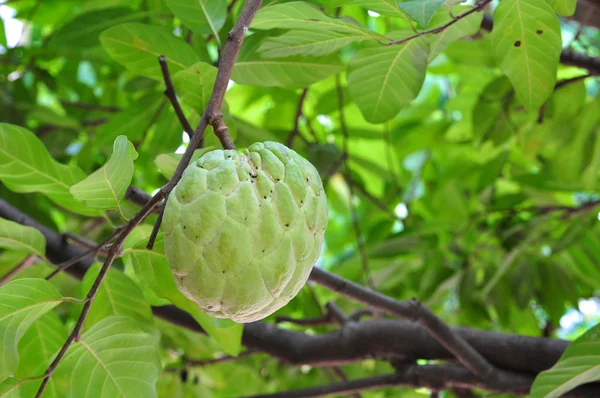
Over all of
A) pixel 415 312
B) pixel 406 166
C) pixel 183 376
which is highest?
pixel 415 312

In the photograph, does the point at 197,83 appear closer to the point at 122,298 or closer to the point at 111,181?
the point at 111,181

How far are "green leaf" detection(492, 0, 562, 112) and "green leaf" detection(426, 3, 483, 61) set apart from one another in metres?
0.06

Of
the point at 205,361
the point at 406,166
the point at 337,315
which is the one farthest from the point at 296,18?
the point at 406,166

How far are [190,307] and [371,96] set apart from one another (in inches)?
22.7

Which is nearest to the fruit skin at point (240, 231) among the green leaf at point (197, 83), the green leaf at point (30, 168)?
the green leaf at point (197, 83)

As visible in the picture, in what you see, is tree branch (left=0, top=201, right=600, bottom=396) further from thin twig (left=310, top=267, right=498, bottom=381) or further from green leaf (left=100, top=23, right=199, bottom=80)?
green leaf (left=100, top=23, right=199, bottom=80)

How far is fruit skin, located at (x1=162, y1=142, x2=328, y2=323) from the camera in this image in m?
0.83

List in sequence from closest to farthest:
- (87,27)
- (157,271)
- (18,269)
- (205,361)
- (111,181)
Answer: (111,181)
(157,271)
(18,269)
(87,27)
(205,361)

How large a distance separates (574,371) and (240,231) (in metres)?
0.67

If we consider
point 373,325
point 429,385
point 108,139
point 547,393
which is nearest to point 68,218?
point 108,139

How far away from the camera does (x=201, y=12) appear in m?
1.40

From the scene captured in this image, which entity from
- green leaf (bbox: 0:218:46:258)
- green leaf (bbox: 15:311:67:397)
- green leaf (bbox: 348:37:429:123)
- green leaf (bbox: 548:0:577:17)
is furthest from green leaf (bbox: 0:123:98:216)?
green leaf (bbox: 548:0:577:17)

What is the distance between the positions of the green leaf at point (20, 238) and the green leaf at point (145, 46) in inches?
15.5

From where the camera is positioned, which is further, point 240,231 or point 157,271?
point 157,271
